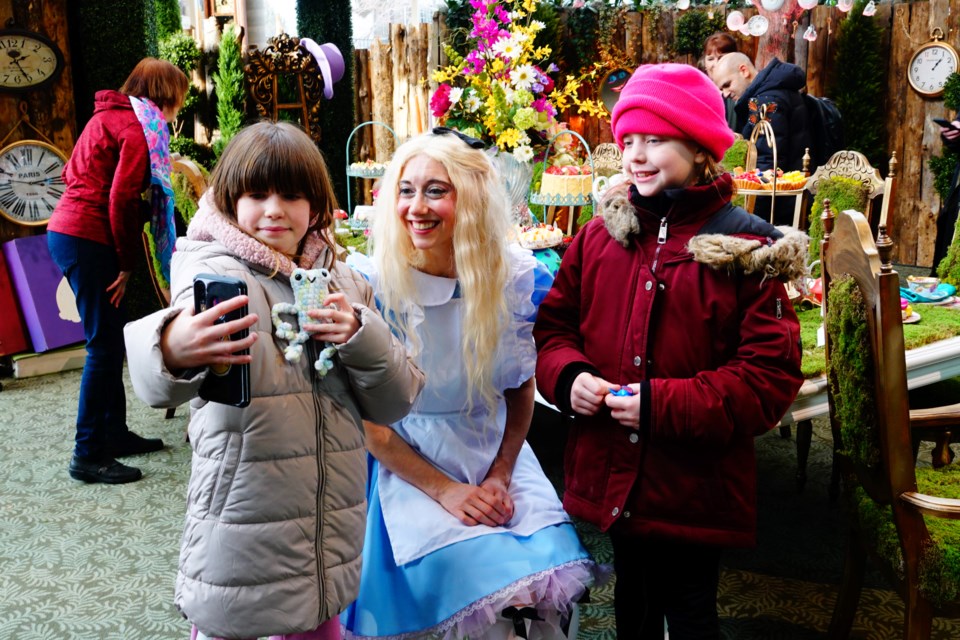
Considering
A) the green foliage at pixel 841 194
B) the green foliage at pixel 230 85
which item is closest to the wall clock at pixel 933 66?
the green foliage at pixel 841 194

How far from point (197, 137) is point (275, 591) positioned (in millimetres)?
7647

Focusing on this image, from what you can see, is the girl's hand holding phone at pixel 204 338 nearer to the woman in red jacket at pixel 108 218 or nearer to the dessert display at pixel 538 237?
the dessert display at pixel 538 237

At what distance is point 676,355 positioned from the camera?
64.2 inches

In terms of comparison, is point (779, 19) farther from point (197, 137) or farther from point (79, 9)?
point (79, 9)

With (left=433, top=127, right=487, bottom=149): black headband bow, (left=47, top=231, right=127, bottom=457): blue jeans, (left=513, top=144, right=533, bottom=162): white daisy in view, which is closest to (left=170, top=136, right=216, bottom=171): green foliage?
(left=47, top=231, right=127, bottom=457): blue jeans

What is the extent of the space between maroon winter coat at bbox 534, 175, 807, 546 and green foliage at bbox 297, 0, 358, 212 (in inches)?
259

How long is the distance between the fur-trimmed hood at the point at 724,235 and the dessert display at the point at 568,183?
1.38m

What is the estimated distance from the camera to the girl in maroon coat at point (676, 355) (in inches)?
62.0

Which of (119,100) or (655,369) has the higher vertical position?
(119,100)

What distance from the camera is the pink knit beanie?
160 cm

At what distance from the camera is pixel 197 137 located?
8242 millimetres

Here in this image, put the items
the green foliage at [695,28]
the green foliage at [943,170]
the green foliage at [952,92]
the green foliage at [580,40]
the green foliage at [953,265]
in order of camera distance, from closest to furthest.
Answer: the green foliage at [953,265]
the green foliage at [952,92]
the green foliage at [943,170]
the green foliage at [695,28]
the green foliage at [580,40]

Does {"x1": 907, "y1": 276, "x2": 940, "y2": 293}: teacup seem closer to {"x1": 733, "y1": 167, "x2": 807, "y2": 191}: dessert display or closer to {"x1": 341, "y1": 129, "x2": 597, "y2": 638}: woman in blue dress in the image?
{"x1": 733, "y1": 167, "x2": 807, "y2": 191}: dessert display

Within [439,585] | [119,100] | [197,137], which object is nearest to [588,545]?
[439,585]
